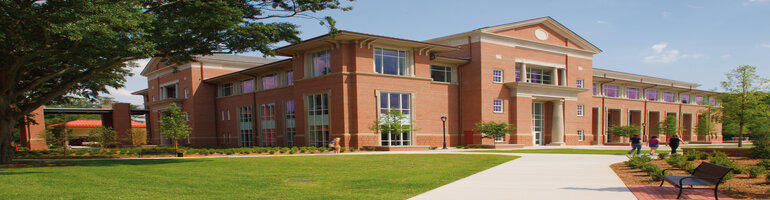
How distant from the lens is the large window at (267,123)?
149 feet

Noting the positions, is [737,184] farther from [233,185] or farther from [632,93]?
[632,93]

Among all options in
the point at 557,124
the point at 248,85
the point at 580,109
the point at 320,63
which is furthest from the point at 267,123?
the point at 580,109

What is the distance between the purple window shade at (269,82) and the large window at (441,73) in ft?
48.8

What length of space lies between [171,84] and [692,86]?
71.3 meters

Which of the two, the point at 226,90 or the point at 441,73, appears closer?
the point at 441,73

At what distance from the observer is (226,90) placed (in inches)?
2080

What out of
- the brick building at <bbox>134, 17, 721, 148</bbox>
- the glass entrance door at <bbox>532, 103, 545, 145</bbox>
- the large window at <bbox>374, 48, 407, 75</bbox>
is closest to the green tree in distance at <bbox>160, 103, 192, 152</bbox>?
the brick building at <bbox>134, 17, 721, 148</bbox>

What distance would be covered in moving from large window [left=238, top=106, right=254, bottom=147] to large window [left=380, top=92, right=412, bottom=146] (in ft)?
60.3

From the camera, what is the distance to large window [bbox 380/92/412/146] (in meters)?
35.4

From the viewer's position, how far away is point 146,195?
9.57 m

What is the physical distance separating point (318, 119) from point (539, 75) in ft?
69.7

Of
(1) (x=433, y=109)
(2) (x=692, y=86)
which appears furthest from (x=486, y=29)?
(2) (x=692, y=86)

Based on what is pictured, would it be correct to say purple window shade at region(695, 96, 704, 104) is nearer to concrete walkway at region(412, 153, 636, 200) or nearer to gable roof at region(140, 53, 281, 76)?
gable roof at region(140, 53, 281, 76)

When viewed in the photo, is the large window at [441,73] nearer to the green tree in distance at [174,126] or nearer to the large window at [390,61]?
the large window at [390,61]
